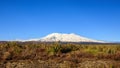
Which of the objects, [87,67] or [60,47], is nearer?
[87,67]

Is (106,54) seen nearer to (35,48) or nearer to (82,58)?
(82,58)

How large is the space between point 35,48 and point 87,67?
17.8ft

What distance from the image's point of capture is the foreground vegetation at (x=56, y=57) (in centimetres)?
1897

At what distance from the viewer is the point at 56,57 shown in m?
20.9

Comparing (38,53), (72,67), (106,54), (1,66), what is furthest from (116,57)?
(1,66)

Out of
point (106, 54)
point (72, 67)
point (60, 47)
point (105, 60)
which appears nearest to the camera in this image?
point (72, 67)

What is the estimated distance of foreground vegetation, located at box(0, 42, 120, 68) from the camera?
1897cm

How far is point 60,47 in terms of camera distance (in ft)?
76.2

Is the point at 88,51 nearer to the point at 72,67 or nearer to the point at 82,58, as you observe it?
the point at 82,58

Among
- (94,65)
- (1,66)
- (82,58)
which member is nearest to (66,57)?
(82,58)

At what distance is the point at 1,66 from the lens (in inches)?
738

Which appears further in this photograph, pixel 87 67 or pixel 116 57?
pixel 116 57

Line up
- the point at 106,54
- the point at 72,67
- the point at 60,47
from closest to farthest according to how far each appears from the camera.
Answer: the point at 72,67 → the point at 106,54 → the point at 60,47

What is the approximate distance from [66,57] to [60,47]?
2.72 meters
